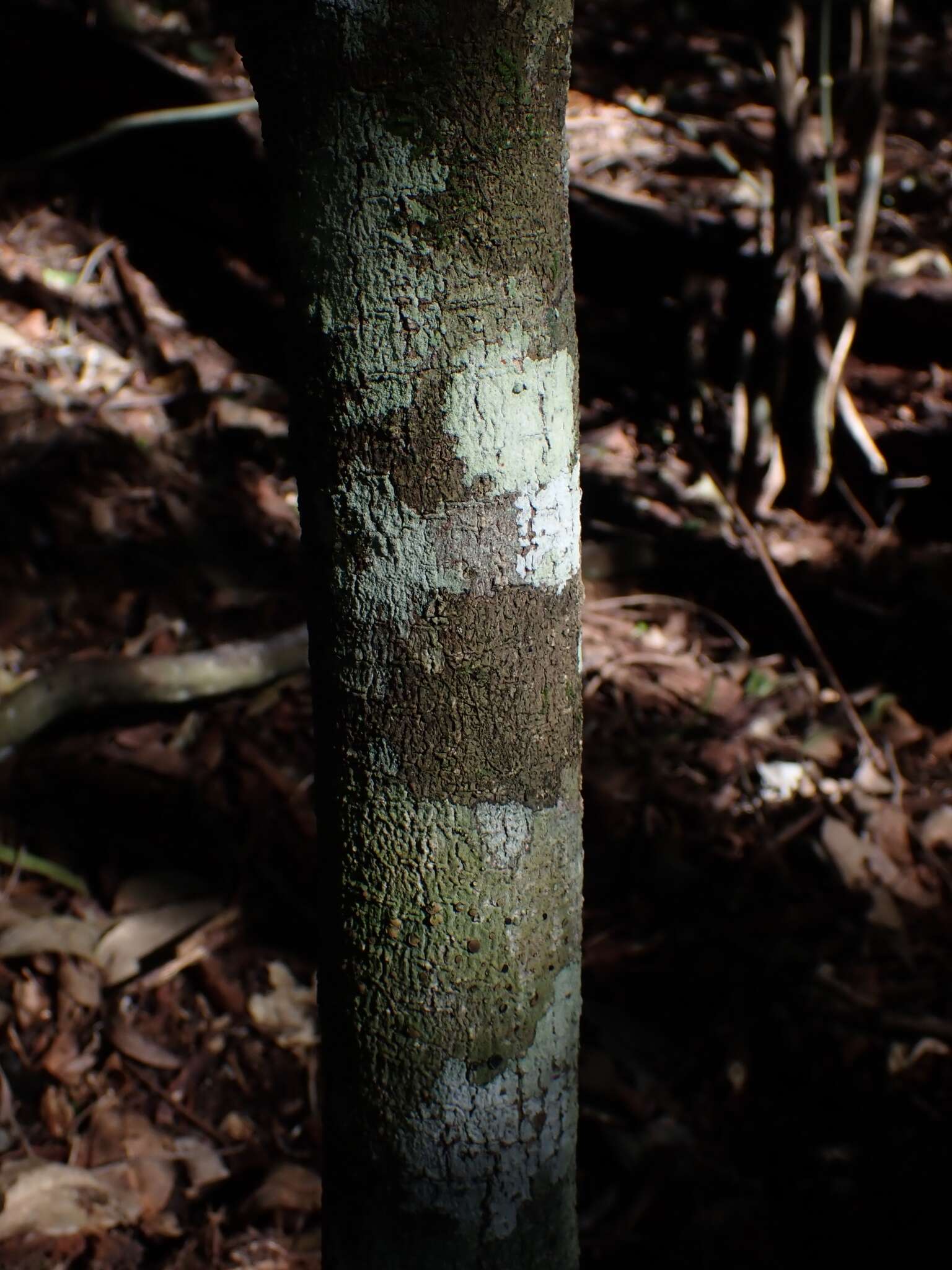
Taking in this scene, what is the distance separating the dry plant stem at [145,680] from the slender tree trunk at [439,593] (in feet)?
5.79

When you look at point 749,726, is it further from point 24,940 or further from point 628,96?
point 628,96

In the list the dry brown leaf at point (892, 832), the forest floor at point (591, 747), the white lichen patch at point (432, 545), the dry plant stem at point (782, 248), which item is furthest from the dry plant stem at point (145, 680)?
the white lichen patch at point (432, 545)

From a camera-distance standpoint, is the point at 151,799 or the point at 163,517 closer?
the point at 151,799

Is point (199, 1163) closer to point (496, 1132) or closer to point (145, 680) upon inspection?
point (496, 1132)

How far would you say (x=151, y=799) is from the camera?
2.68m

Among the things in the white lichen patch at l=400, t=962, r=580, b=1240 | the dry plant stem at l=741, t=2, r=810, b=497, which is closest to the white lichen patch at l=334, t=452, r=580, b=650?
the white lichen patch at l=400, t=962, r=580, b=1240

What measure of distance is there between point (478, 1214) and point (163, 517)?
2.81 metres

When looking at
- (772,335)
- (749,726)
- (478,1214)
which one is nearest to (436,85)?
(478,1214)

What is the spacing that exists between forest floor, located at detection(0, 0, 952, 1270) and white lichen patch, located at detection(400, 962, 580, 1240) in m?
0.91

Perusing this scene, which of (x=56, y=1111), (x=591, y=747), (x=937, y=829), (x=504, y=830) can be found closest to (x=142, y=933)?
(x=56, y=1111)

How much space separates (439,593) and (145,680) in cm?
207

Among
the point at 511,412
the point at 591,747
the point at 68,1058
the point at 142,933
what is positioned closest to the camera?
the point at 511,412

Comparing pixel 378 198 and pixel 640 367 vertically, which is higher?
pixel 378 198

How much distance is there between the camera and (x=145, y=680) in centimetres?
281
